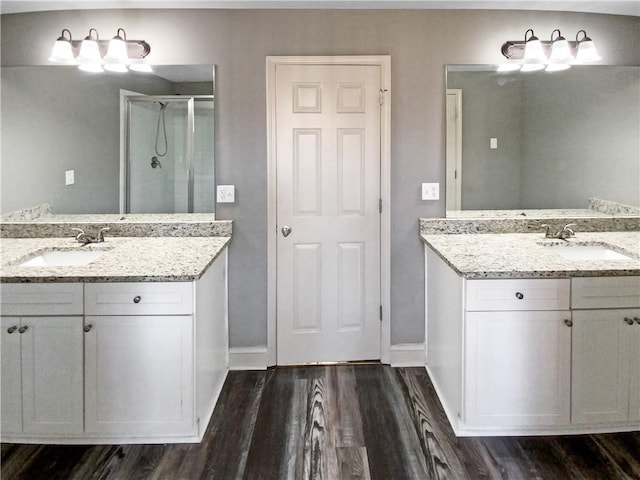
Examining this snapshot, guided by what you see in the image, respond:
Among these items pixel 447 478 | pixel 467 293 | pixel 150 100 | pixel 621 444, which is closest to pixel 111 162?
pixel 150 100

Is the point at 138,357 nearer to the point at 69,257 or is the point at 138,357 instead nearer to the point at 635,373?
the point at 69,257

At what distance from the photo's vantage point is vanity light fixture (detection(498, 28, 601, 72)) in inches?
125

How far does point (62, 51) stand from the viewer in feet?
10.00

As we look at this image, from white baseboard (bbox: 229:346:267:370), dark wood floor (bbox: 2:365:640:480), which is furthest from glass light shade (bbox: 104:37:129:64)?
dark wood floor (bbox: 2:365:640:480)

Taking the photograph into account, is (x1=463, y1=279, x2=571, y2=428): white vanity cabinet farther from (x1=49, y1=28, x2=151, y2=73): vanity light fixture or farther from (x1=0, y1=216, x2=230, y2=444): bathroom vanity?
(x1=49, y1=28, x2=151, y2=73): vanity light fixture

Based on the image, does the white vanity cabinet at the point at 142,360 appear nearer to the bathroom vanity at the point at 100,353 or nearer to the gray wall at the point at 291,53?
the bathroom vanity at the point at 100,353

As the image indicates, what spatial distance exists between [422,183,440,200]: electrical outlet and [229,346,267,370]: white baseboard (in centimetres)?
140

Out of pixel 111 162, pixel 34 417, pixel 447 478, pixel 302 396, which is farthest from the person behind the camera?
pixel 111 162

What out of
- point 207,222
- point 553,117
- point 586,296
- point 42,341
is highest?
point 553,117

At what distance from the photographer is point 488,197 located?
334 centimetres

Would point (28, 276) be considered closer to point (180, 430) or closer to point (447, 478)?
point (180, 430)

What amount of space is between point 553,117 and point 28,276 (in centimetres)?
300

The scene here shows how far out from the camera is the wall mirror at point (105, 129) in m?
3.18

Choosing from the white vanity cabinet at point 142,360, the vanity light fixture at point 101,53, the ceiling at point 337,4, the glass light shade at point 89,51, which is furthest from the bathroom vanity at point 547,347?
the glass light shade at point 89,51
